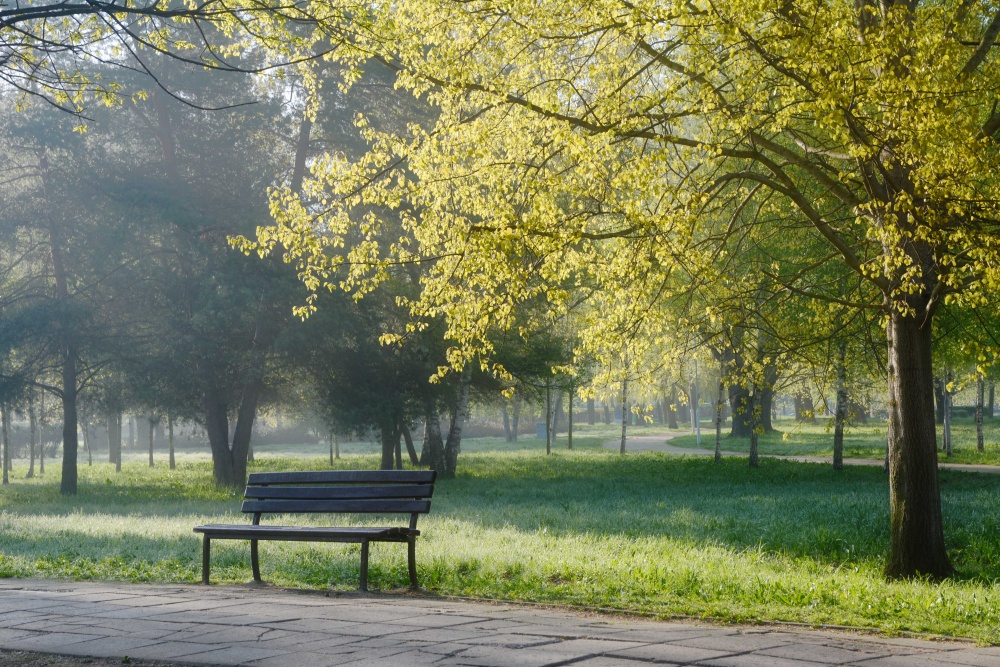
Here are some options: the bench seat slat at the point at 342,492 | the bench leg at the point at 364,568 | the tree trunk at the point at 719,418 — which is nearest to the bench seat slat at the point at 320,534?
the bench leg at the point at 364,568

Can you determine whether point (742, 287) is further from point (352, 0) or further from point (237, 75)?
point (237, 75)

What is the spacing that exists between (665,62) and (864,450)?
27.7 metres

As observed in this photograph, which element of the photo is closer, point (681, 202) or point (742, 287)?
point (681, 202)

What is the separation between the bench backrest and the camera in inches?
307

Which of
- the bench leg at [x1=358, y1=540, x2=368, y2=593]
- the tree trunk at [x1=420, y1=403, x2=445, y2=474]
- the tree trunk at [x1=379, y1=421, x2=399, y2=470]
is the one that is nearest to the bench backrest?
the bench leg at [x1=358, y1=540, x2=368, y2=593]

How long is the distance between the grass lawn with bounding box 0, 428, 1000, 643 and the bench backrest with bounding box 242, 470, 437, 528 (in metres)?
0.76

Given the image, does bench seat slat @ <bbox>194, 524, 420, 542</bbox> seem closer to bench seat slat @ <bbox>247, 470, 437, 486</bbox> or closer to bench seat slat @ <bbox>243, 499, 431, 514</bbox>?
bench seat slat @ <bbox>243, 499, 431, 514</bbox>

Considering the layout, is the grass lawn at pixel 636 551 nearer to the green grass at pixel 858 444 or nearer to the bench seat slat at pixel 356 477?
the bench seat slat at pixel 356 477

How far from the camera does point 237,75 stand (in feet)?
86.5

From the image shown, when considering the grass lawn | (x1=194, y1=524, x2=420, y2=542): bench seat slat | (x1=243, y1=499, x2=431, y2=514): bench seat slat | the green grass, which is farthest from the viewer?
the green grass

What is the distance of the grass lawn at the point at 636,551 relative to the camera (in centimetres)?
755

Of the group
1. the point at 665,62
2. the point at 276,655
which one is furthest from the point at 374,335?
the point at 276,655

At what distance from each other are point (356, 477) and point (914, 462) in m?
5.66

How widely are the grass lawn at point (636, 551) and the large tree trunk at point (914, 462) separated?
343mm
